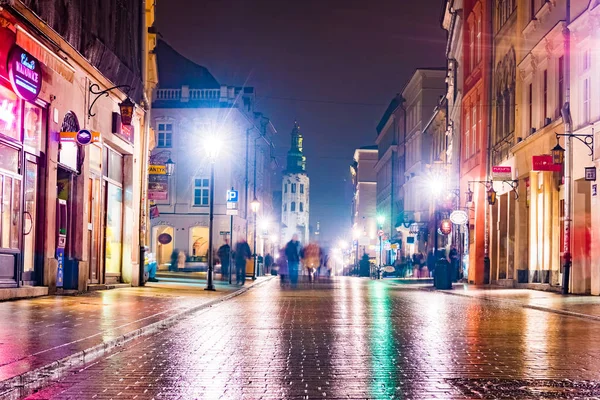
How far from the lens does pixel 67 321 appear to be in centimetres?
1445

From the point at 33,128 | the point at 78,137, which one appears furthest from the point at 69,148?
the point at 33,128

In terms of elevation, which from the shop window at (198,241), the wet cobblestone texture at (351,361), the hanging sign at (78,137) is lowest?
the wet cobblestone texture at (351,361)

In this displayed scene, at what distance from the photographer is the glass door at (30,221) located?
20469 mm

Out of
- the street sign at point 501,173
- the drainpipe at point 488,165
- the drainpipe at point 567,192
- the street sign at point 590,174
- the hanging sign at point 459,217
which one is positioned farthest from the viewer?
the hanging sign at point 459,217

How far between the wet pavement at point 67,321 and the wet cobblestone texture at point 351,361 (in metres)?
0.45

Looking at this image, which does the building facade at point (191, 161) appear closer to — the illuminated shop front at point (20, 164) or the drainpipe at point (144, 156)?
the drainpipe at point (144, 156)

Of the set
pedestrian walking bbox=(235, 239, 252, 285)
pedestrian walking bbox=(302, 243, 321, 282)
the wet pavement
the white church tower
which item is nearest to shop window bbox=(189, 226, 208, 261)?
pedestrian walking bbox=(302, 243, 321, 282)

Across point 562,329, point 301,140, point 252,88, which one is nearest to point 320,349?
point 562,329

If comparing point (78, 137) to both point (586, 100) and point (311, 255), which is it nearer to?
point (586, 100)

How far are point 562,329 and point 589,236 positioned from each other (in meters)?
13.4

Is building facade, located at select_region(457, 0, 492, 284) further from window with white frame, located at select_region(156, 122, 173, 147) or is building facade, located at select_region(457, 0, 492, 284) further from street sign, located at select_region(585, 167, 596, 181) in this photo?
window with white frame, located at select_region(156, 122, 173, 147)

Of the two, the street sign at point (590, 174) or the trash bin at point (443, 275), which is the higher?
the street sign at point (590, 174)

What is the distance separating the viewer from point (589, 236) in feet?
91.7

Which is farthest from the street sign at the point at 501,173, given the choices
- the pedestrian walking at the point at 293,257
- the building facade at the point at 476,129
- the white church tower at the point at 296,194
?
the white church tower at the point at 296,194
